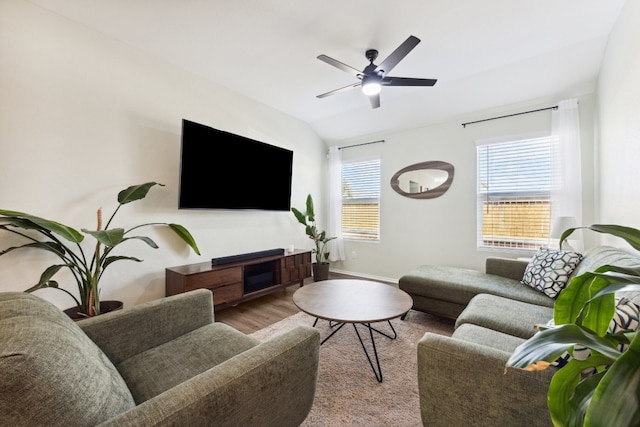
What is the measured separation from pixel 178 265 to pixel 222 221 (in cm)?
71

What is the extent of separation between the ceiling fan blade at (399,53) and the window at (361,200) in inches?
88.9

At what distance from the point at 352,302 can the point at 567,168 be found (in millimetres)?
2851

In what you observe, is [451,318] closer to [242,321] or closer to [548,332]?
[242,321]

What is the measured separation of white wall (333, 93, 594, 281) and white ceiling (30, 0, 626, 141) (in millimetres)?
297

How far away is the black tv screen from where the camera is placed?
273cm

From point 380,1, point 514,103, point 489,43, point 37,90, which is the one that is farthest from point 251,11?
point 514,103

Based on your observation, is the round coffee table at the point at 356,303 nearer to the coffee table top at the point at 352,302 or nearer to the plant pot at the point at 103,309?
the coffee table top at the point at 352,302

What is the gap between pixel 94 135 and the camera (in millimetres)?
2354

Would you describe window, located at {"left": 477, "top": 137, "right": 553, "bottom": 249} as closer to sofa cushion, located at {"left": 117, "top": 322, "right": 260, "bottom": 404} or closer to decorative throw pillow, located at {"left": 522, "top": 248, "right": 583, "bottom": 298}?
decorative throw pillow, located at {"left": 522, "top": 248, "right": 583, "bottom": 298}

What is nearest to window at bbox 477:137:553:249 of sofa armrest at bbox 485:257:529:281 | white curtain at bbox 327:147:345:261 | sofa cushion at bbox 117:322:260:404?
sofa armrest at bbox 485:257:529:281

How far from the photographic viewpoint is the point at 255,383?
0.90 metres

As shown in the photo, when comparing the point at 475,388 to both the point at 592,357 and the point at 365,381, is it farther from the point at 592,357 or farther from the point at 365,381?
the point at 365,381

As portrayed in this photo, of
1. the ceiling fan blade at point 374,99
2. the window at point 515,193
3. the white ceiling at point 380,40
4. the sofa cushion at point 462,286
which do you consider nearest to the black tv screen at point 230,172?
the white ceiling at point 380,40

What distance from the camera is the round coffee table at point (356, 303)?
69.8 inches
